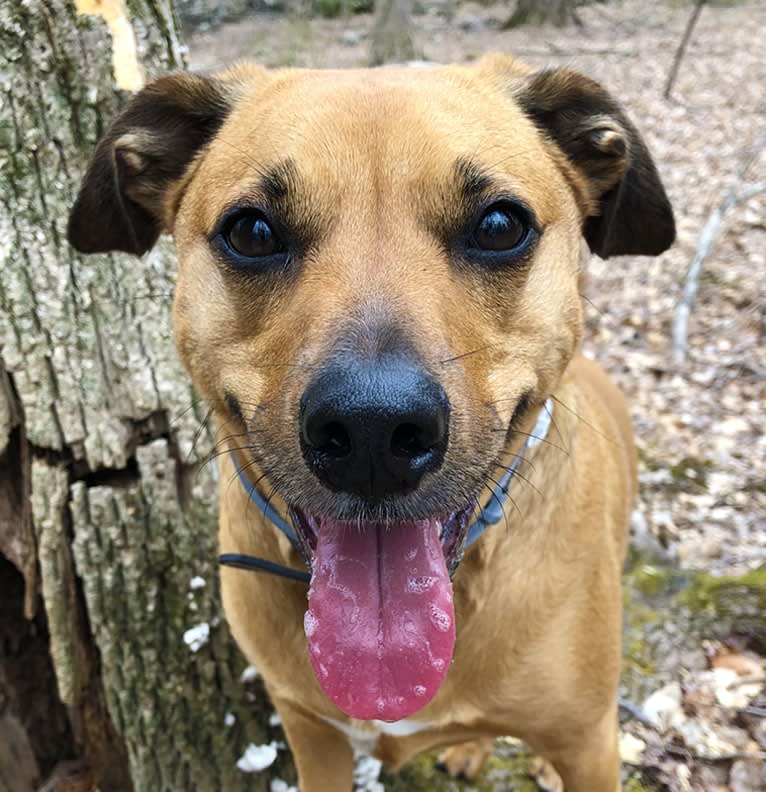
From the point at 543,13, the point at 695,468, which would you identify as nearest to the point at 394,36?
the point at 543,13

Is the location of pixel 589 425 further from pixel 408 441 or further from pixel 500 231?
pixel 408 441

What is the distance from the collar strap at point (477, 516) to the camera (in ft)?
6.76

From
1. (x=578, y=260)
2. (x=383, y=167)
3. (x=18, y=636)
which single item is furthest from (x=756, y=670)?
(x=18, y=636)

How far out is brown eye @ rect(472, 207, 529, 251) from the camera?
1937 millimetres

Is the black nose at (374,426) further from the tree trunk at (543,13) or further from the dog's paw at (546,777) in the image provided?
Result: the tree trunk at (543,13)

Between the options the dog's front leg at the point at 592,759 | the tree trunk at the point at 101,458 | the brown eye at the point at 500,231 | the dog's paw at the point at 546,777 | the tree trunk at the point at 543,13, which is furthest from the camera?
the tree trunk at the point at 543,13

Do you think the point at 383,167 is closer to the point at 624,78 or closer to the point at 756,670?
the point at 756,670

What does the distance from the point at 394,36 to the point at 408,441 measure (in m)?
12.7

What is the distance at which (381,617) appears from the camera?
1837 millimetres

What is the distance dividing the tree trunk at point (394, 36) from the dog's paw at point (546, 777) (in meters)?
11.7

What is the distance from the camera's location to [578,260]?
2.21 metres

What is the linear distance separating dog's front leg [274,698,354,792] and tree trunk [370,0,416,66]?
469 inches

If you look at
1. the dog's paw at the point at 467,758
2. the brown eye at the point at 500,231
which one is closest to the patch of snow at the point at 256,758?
the dog's paw at the point at 467,758

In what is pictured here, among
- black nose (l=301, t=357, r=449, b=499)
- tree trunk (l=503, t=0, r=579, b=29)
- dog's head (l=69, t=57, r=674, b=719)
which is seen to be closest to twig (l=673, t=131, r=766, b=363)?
dog's head (l=69, t=57, r=674, b=719)
